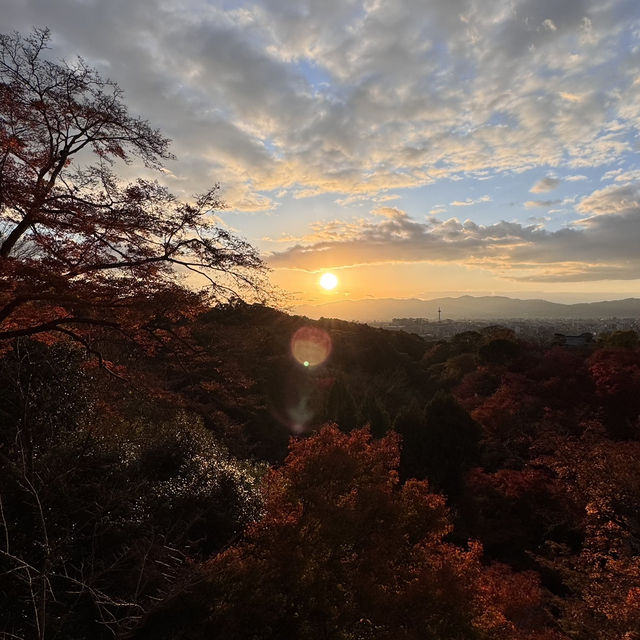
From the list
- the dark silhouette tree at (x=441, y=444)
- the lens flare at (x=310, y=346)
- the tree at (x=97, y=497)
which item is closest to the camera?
the tree at (x=97, y=497)

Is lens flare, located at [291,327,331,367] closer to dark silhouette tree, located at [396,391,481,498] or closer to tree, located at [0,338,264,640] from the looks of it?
dark silhouette tree, located at [396,391,481,498]

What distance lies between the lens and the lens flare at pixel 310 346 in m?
33.9

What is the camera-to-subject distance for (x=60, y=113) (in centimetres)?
741

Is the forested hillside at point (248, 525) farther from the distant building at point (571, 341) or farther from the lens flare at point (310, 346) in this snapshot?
the distant building at point (571, 341)

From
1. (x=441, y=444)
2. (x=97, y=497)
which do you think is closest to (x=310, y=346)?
(x=441, y=444)

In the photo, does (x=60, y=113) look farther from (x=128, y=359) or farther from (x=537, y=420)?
(x=537, y=420)

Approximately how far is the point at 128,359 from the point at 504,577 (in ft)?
48.7

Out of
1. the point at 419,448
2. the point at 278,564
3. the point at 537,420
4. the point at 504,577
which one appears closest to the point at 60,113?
the point at 278,564

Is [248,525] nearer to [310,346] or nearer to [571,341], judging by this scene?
[310,346]

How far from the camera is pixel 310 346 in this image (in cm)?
3641

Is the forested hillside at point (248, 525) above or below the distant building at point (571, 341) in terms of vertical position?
below

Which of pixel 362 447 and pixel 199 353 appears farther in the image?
pixel 362 447

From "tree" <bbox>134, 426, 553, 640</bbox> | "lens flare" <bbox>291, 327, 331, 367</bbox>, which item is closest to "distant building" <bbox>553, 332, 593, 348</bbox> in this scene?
"lens flare" <bbox>291, 327, 331, 367</bbox>

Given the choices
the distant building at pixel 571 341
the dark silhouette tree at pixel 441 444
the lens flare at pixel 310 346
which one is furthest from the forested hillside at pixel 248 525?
the distant building at pixel 571 341
